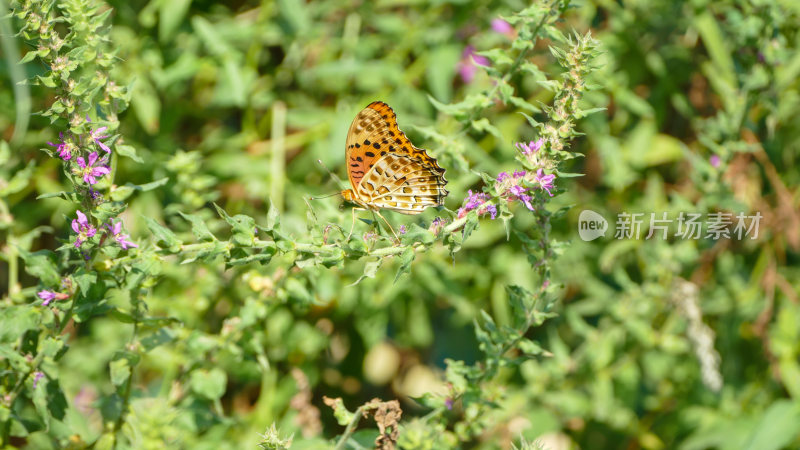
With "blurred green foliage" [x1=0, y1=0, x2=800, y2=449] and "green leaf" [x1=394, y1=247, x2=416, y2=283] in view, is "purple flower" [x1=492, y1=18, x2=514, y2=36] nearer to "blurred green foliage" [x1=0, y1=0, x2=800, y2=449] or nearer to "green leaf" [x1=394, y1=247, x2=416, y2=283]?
"blurred green foliage" [x1=0, y1=0, x2=800, y2=449]

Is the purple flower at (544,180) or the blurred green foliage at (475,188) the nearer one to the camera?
the purple flower at (544,180)

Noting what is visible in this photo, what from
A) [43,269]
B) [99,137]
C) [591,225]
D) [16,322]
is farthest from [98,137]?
[591,225]

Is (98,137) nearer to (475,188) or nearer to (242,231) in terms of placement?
(242,231)

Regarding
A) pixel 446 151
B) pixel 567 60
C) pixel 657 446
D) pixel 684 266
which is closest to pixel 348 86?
pixel 446 151

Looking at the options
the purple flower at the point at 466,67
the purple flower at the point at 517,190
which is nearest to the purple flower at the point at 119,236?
the purple flower at the point at 517,190

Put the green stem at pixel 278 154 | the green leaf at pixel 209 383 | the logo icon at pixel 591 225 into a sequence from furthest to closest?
the green stem at pixel 278 154 < the logo icon at pixel 591 225 < the green leaf at pixel 209 383

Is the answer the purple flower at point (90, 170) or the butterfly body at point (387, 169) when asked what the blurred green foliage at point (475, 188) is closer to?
the butterfly body at point (387, 169)

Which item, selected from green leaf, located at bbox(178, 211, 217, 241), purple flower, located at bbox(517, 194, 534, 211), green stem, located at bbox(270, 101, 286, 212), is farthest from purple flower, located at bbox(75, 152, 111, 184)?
green stem, located at bbox(270, 101, 286, 212)

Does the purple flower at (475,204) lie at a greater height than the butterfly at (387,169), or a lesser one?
greater
